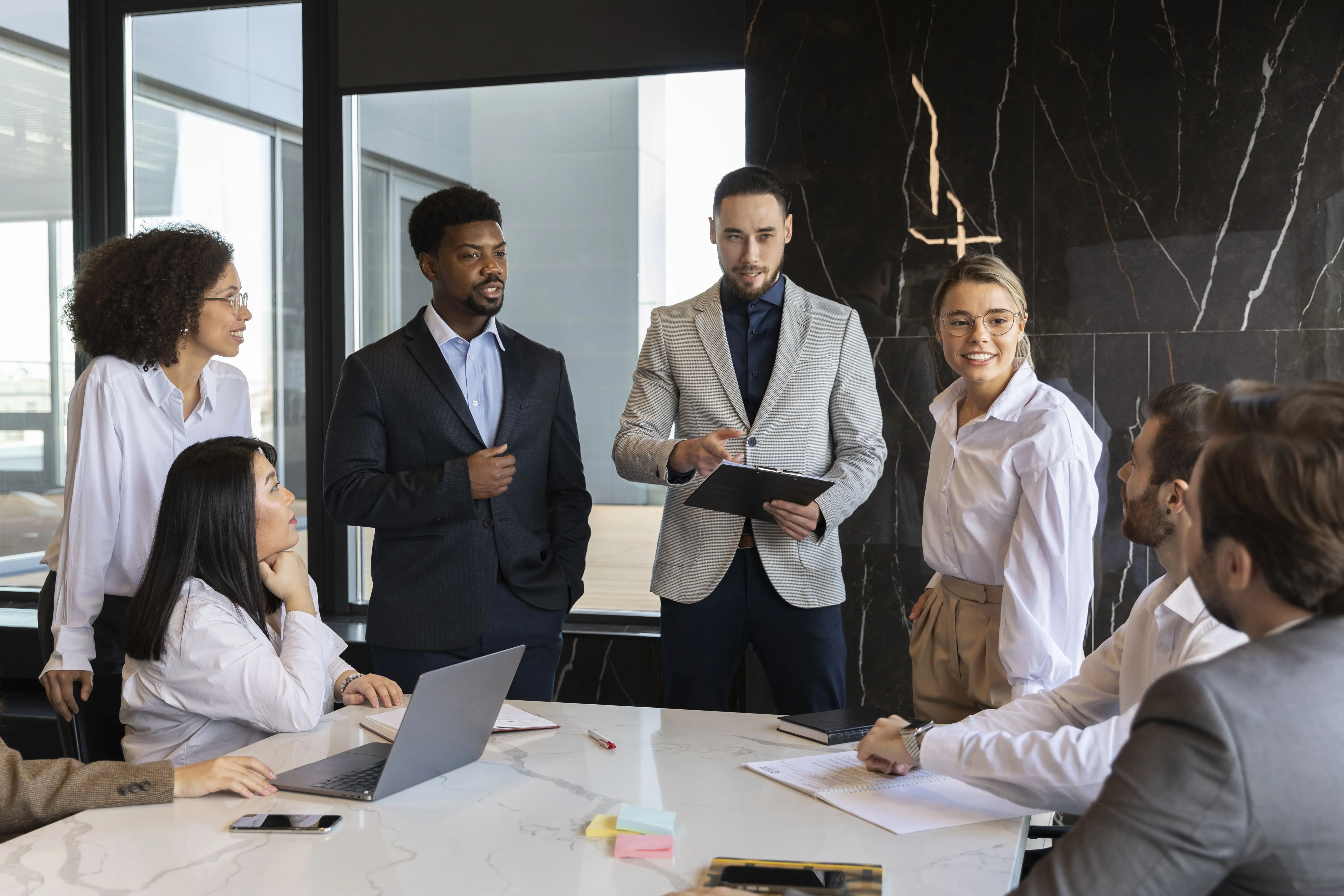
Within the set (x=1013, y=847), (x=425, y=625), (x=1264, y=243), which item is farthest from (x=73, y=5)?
(x=1013, y=847)

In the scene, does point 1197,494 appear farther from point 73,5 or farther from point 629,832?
point 73,5

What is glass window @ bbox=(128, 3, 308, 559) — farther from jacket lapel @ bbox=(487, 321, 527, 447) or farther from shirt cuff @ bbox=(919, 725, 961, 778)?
shirt cuff @ bbox=(919, 725, 961, 778)

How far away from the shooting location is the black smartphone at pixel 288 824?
4.78 ft

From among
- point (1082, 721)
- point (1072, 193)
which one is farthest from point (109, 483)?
point (1072, 193)

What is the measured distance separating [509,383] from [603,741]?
4.07 ft

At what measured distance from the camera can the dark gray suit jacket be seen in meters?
2.71

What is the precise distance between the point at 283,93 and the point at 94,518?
8.56ft

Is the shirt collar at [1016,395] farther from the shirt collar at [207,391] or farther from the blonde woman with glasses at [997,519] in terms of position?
the shirt collar at [207,391]

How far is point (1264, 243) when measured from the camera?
3266 mm

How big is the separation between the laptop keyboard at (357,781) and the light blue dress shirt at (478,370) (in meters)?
1.23

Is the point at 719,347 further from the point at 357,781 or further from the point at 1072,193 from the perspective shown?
the point at 357,781

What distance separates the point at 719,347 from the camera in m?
2.89

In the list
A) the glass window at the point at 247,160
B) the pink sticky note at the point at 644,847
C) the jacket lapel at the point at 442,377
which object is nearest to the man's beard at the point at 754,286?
the jacket lapel at the point at 442,377

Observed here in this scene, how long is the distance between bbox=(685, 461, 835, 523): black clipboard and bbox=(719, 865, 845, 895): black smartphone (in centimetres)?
117
